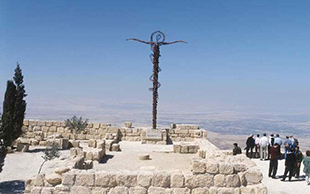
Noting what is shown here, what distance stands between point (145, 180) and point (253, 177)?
250cm

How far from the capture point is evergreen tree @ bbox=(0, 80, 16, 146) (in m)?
12.5

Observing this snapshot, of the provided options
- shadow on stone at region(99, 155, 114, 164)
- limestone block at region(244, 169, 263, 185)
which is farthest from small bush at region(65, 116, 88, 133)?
limestone block at region(244, 169, 263, 185)

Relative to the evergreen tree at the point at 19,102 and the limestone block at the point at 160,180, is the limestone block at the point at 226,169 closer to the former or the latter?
the limestone block at the point at 160,180

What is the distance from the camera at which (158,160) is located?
13.2 metres

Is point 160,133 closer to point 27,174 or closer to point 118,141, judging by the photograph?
point 118,141

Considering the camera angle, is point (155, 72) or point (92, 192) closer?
point (92, 192)

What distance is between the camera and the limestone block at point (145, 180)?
6508 millimetres

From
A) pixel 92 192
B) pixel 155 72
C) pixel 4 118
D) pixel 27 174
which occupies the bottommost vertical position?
pixel 27 174

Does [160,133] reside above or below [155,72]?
below

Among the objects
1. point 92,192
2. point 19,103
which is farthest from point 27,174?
point 92,192

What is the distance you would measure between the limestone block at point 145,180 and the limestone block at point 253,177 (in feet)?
7.32

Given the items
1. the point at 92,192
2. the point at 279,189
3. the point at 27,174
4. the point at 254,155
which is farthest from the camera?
the point at 254,155

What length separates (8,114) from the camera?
13.4m

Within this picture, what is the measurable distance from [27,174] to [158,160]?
17.9 ft
